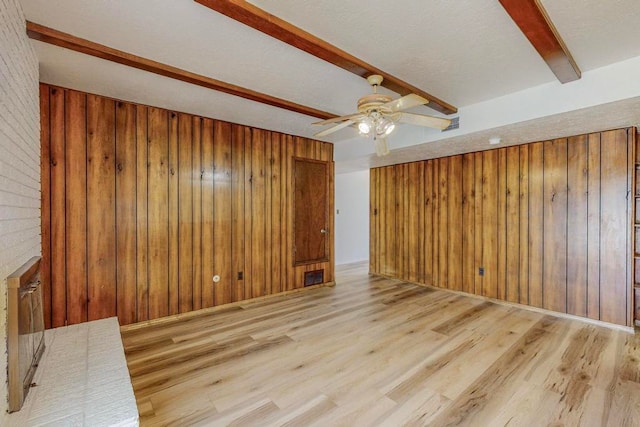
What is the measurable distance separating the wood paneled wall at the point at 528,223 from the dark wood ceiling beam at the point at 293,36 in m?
2.38

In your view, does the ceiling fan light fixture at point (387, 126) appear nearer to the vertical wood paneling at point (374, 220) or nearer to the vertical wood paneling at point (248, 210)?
the vertical wood paneling at point (248, 210)

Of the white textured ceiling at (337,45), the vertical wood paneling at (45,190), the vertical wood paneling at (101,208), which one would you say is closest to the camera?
the white textured ceiling at (337,45)

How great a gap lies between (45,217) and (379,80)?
11.1 ft

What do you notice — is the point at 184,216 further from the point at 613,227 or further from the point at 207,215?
the point at 613,227

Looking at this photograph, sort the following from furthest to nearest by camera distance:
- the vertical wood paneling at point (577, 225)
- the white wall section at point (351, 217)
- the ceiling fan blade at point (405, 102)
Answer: the white wall section at point (351, 217)
the vertical wood paneling at point (577, 225)
the ceiling fan blade at point (405, 102)

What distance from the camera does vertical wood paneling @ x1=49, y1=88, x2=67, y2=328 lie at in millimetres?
2873

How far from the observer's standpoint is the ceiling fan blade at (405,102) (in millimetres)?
2141

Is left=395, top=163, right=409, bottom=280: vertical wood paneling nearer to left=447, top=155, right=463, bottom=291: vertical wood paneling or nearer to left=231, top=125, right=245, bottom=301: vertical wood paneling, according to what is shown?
left=447, top=155, right=463, bottom=291: vertical wood paneling

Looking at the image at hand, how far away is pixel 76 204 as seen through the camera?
9.84 feet

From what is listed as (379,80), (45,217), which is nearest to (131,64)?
(45,217)

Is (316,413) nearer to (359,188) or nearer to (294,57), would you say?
(294,57)

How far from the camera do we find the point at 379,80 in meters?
2.59

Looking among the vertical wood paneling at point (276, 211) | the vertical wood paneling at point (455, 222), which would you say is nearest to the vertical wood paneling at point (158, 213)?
the vertical wood paneling at point (276, 211)

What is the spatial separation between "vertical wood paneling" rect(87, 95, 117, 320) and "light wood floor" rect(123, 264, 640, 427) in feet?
1.68
